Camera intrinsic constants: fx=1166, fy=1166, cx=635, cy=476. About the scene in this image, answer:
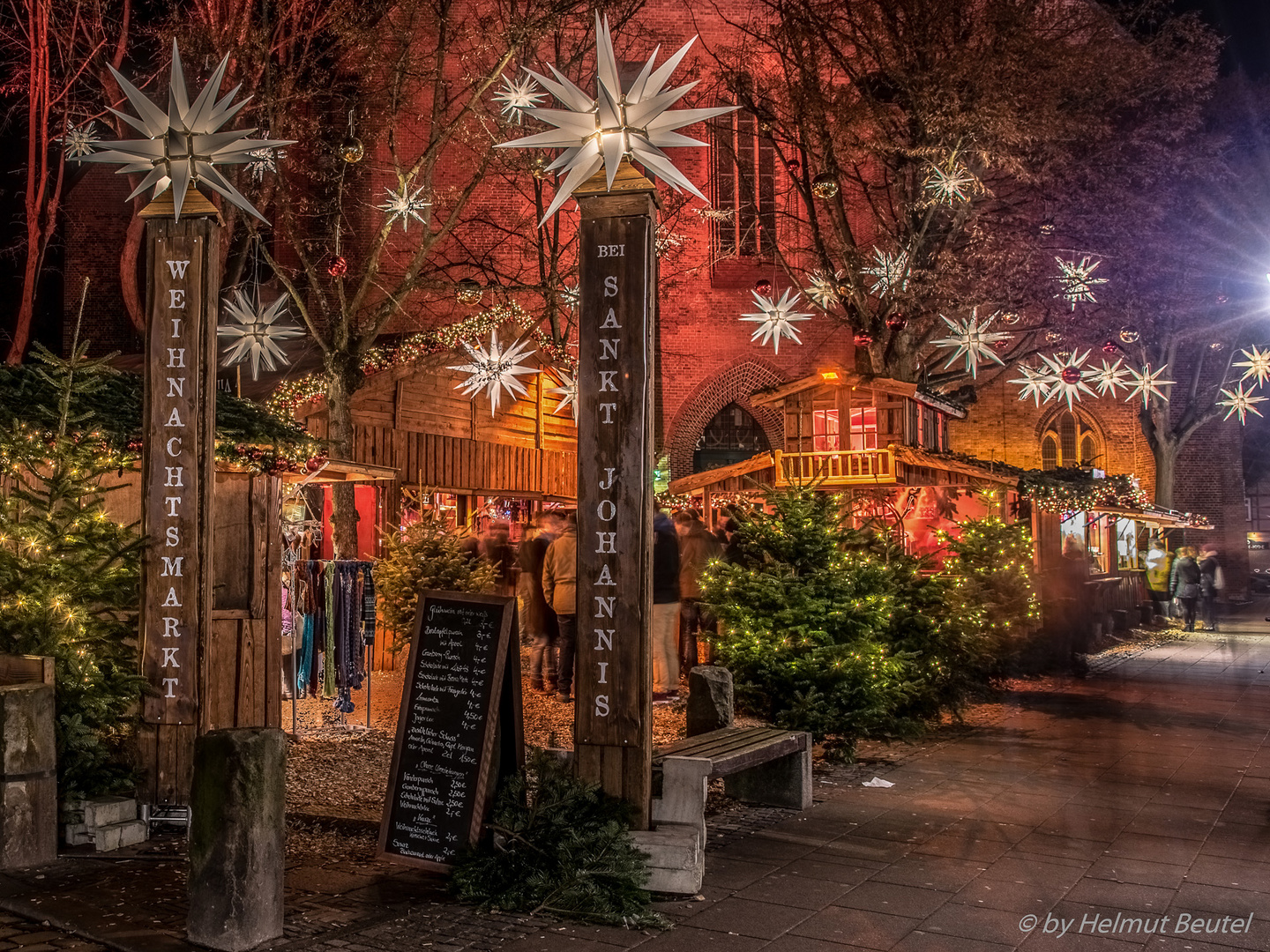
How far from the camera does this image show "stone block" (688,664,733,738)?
27.4ft

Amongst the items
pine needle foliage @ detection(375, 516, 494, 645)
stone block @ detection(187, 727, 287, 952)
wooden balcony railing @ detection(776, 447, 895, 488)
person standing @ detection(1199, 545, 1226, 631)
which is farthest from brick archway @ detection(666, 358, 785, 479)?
stone block @ detection(187, 727, 287, 952)

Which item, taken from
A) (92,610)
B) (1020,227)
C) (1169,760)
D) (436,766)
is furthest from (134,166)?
(1020,227)

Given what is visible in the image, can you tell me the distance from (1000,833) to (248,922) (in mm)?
4418

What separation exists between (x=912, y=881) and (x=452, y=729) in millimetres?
2514

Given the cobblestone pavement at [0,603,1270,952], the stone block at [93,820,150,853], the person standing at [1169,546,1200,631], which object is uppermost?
the person standing at [1169,546,1200,631]

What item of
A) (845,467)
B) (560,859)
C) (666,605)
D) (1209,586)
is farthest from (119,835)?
(1209,586)

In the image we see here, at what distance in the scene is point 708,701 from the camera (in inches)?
329

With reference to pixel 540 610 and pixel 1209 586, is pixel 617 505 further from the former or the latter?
pixel 1209 586

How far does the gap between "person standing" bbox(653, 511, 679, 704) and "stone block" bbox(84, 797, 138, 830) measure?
19.5 ft

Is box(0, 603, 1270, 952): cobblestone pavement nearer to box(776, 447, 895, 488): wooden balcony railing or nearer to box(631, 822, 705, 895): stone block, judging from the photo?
box(631, 822, 705, 895): stone block

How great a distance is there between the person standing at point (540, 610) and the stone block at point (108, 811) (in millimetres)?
6412

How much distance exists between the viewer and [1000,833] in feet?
23.3

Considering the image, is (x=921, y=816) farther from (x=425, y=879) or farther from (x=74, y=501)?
(x=74, y=501)

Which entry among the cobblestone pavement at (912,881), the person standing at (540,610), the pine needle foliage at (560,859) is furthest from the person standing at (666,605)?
the pine needle foliage at (560,859)
